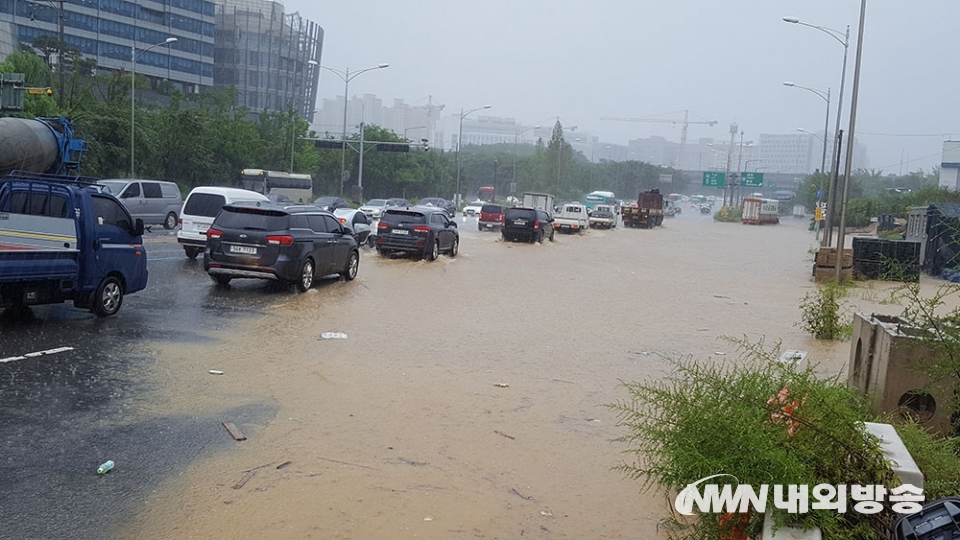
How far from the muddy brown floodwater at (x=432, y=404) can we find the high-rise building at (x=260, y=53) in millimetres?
100563

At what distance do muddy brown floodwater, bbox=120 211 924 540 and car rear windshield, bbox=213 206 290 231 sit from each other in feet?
4.68

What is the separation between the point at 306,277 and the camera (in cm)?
1736

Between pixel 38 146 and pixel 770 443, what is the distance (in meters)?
20.1

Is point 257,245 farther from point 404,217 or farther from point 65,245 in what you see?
point 404,217

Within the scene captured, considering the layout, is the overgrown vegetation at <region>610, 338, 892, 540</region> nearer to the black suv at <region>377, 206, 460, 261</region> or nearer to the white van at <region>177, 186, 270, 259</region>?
the white van at <region>177, 186, 270, 259</region>

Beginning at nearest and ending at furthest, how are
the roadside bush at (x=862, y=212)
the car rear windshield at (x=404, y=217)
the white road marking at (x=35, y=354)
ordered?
the white road marking at (x=35, y=354)
the car rear windshield at (x=404, y=217)
the roadside bush at (x=862, y=212)

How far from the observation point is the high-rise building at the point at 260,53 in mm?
113688

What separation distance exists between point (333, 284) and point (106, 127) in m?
31.6

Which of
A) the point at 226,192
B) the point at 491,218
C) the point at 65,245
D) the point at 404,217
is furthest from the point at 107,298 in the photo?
the point at 491,218

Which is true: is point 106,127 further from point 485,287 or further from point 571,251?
point 485,287

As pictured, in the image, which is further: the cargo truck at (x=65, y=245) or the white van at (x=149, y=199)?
the white van at (x=149, y=199)

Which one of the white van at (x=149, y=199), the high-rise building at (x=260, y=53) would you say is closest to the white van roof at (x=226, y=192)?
the white van at (x=149, y=199)

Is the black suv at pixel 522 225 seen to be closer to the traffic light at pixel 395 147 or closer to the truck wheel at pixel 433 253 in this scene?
the truck wheel at pixel 433 253

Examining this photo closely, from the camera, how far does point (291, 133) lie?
67.6m
